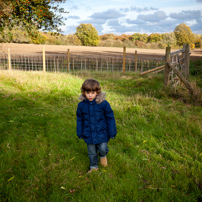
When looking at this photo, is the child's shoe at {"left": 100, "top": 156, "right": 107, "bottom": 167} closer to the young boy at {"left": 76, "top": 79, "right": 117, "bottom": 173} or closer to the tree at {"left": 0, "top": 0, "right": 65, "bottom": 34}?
the young boy at {"left": 76, "top": 79, "right": 117, "bottom": 173}

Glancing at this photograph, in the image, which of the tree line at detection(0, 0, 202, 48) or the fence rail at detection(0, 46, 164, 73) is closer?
the tree line at detection(0, 0, 202, 48)

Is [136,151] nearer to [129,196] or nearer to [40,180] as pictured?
[129,196]

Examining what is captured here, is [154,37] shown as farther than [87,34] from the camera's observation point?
Yes

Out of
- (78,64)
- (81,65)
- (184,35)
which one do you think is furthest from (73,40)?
(81,65)

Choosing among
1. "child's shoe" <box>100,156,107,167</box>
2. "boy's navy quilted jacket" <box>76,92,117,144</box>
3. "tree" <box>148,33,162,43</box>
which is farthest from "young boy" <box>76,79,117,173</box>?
"tree" <box>148,33,162,43</box>

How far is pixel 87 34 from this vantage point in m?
43.3

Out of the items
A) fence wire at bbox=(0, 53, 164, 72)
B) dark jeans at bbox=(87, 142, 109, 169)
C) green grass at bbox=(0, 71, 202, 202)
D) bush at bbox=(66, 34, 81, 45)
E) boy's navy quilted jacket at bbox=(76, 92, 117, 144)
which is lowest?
green grass at bbox=(0, 71, 202, 202)

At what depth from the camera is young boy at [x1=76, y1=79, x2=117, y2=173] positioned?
9.59 ft

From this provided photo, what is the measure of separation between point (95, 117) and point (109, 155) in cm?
104

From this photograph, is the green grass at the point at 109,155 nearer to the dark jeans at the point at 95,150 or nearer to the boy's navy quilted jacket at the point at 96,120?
the dark jeans at the point at 95,150

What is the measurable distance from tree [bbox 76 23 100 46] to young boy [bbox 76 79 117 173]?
137 ft

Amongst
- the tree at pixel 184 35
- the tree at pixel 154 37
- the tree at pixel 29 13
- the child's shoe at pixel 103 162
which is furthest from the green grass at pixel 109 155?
the tree at pixel 154 37

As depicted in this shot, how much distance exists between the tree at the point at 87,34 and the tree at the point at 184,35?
731 inches

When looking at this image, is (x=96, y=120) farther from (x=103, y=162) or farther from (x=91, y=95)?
(x=103, y=162)
